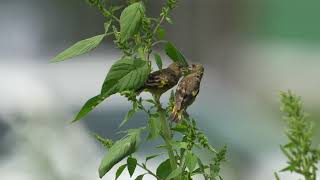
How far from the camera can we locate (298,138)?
518 mm

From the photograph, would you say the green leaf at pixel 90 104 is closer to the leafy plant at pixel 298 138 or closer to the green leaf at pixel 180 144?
the green leaf at pixel 180 144

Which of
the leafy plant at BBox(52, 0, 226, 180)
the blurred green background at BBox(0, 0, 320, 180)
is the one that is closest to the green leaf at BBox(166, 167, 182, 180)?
the leafy plant at BBox(52, 0, 226, 180)

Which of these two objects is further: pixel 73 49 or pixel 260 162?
pixel 260 162

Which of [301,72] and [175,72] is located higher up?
[301,72]

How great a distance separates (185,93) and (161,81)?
0.02 m

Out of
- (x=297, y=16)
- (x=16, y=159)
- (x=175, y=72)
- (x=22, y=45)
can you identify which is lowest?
(x=16, y=159)

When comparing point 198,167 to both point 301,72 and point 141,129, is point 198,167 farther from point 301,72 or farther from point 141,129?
point 301,72

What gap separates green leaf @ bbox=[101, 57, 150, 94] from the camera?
743 mm

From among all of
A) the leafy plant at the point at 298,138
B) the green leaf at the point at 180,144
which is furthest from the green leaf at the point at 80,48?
the leafy plant at the point at 298,138

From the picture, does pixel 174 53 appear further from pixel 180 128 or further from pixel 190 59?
pixel 190 59

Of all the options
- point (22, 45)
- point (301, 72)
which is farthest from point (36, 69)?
point (301, 72)

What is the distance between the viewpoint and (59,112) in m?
2.79

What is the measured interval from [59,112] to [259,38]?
10.8 feet

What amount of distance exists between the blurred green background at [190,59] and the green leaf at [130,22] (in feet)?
3.53
